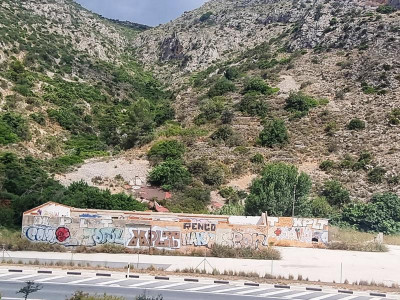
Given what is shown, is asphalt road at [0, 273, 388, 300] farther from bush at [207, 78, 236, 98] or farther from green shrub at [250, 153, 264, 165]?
bush at [207, 78, 236, 98]

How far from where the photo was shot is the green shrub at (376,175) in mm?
39625

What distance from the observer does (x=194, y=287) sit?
1647 centimetres

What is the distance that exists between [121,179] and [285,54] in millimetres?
46709

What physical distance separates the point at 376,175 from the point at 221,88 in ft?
102

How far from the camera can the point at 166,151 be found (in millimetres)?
45312

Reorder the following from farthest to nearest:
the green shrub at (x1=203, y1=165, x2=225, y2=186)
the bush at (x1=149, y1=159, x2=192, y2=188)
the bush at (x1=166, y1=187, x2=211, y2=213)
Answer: the green shrub at (x1=203, y1=165, x2=225, y2=186), the bush at (x1=149, y1=159, x2=192, y2=188), the bush at (x1=166, y1=187, x2=211, y2=213)

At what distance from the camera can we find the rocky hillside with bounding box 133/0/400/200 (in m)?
45.0

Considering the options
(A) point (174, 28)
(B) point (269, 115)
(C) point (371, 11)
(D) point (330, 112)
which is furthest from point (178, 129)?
(A) point (174, 28)

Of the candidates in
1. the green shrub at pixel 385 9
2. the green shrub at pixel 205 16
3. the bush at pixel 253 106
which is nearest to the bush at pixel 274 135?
the bush at pixel 253 106

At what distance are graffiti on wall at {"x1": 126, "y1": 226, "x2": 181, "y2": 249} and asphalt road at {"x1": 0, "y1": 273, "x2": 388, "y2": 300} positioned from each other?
22.8 ft

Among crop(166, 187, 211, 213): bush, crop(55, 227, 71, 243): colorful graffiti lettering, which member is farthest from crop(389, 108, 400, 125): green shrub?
crop(55, 227, 71, 243): colorful graffiti lettering

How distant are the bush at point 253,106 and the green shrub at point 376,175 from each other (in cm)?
1783

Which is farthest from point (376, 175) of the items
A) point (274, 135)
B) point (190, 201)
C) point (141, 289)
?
point (141, 289)

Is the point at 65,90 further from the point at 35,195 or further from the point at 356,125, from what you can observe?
the point at 356,125
